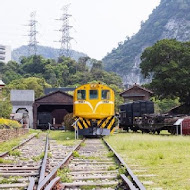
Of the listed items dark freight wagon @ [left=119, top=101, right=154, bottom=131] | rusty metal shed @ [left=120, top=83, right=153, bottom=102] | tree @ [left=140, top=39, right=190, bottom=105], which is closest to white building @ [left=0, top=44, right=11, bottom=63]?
rusty metal shed @ [left=120, top=83, right=153, bottom=102]

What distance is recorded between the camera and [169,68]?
1350 inches

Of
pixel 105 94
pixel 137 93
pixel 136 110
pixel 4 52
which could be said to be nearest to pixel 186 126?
pixel 105 94

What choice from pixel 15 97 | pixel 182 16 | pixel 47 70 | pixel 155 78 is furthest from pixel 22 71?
pixel 182 16

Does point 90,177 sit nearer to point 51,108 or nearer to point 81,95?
point 81,95

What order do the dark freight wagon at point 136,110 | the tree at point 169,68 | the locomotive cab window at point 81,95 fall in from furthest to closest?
the tree at point 169,68, the dark freight wagon at point 136,110, the locomotive cab window at point 81,95

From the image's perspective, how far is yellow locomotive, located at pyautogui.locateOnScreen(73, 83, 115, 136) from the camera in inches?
782

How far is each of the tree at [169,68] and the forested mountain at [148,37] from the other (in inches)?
5014

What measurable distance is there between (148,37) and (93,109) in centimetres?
16597

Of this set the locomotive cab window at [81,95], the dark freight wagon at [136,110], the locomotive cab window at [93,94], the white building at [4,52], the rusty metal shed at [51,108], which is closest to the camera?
the locomotive cab window at [93,94]

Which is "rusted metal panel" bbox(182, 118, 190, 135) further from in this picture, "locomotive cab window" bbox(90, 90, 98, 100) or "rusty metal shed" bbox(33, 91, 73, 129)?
"rusty metal shed" bbox(33, 91, 73, 129)

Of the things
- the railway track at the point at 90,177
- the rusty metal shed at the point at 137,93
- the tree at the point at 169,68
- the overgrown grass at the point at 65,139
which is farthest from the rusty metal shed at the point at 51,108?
the railway track at the point at 90,177

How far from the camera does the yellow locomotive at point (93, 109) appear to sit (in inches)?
782

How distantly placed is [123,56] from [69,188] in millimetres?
176009

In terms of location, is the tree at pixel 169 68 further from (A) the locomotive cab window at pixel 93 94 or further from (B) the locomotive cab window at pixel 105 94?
(A) the locomotive cab window at pixel 93 94
